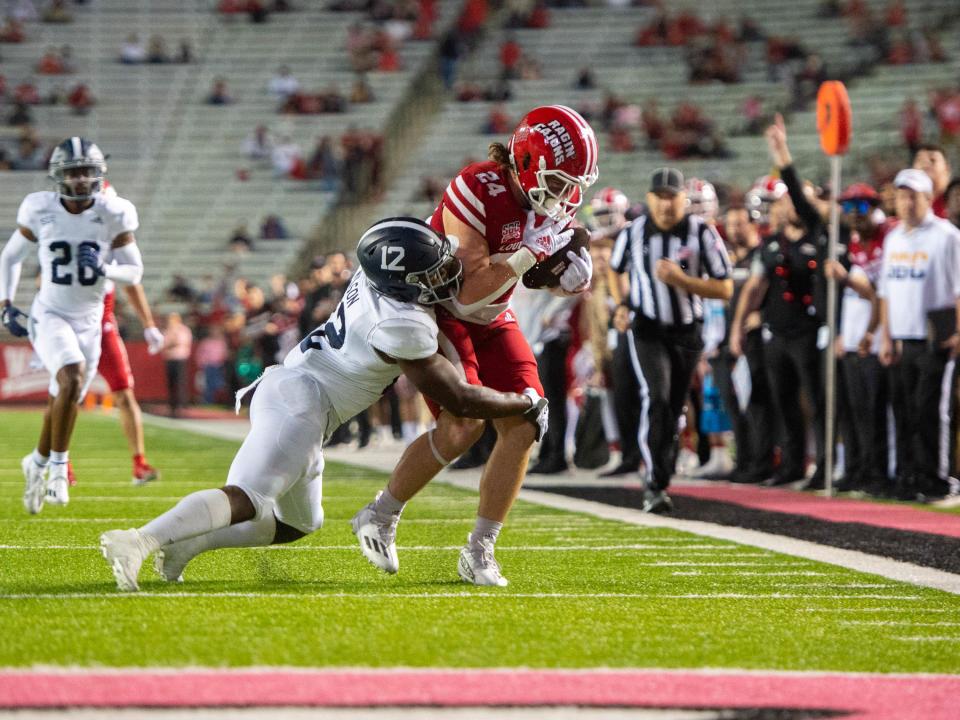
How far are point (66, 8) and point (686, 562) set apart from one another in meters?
26.7

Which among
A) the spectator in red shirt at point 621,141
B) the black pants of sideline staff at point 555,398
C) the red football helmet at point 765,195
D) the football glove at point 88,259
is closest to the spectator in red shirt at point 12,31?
the spectator in red shirt at point 621,141

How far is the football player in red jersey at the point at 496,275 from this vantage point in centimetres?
487

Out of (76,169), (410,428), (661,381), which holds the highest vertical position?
(76,169)

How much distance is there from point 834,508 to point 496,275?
3.92m

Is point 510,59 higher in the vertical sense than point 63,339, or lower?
higher

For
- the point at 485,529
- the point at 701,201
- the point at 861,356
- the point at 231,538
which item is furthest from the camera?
the point at 701,201

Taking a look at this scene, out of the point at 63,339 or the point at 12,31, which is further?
the point at 12,31

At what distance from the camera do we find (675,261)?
25.6 feet

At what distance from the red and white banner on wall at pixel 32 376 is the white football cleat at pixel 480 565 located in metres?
17.9

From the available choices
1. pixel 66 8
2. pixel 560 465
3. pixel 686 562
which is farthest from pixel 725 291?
pixel 66 8

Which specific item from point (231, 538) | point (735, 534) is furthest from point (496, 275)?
point (735, 534)

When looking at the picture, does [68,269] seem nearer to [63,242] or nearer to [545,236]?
[63,242]

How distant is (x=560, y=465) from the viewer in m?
10.6

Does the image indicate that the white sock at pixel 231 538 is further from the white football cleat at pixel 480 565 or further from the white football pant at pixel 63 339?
the white football pant at pixel 63 339
